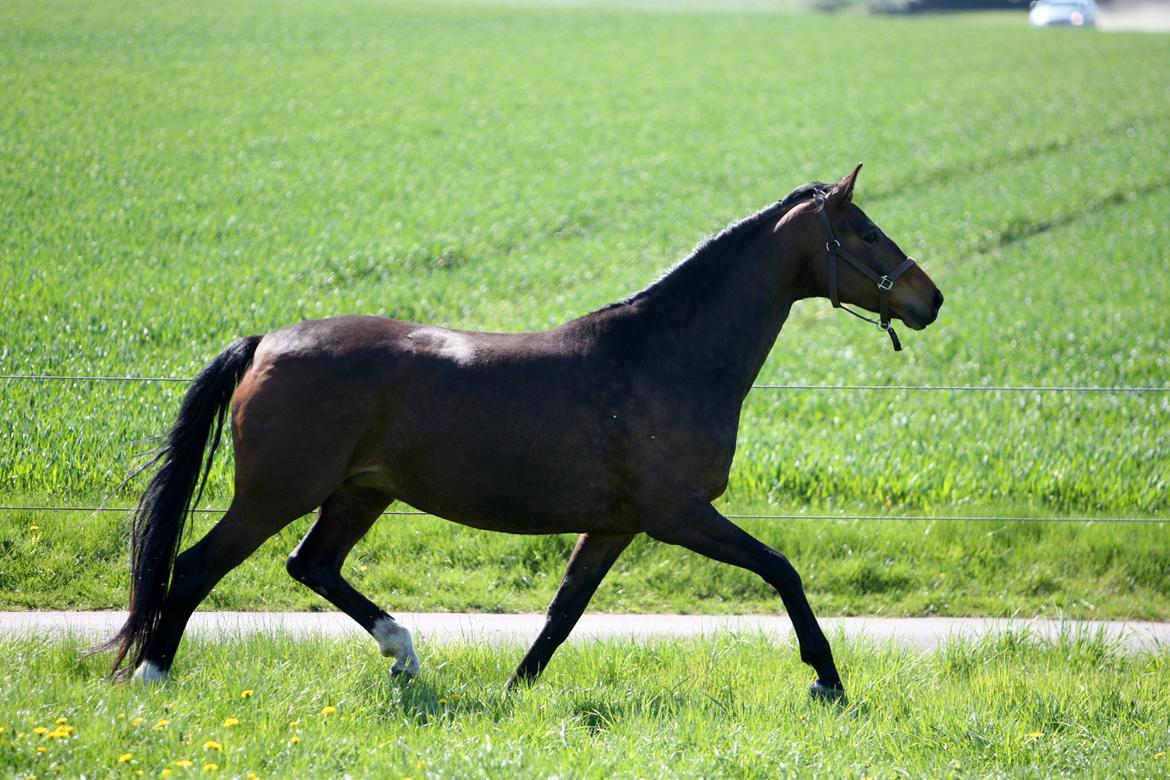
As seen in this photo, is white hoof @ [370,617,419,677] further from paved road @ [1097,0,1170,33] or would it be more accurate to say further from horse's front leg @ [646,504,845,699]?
paved road @ [1097,0,1170,33]

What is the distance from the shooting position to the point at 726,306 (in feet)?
19.4

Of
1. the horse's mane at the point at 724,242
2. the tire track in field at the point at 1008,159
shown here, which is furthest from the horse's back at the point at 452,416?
the tire track in field at the point at 1008,159

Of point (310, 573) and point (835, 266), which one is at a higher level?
point (835, 266)

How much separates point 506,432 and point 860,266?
1977mm

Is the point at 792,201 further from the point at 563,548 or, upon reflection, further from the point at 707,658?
the point at 563,548

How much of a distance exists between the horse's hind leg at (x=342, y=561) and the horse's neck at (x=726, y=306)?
67.2 inches

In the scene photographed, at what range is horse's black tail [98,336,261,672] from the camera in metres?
5.55

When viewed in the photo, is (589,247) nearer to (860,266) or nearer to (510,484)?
(860,266)

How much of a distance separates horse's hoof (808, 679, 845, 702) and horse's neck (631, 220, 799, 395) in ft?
4.86

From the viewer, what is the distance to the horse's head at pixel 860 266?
5902 millimetres

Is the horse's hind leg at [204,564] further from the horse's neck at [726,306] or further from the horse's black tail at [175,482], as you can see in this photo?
the horse's neck at [726,306]

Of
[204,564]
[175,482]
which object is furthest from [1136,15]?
[204,564]

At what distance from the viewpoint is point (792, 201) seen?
604cm

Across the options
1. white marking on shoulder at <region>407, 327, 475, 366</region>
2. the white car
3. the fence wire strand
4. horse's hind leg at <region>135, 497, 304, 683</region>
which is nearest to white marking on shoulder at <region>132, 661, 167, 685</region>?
horse's hind leg at <region>135, 497, 304, 683</region>
